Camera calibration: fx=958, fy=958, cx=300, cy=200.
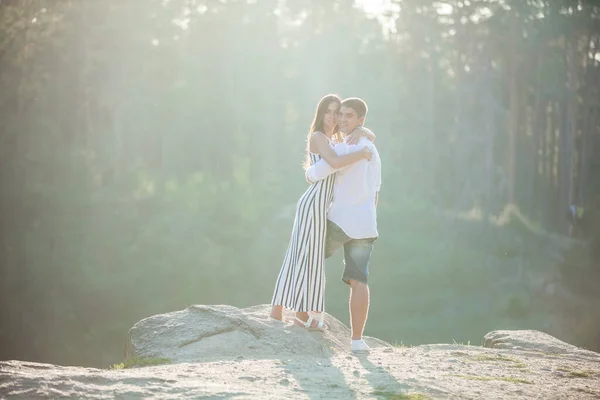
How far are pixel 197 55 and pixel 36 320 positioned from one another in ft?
51.6

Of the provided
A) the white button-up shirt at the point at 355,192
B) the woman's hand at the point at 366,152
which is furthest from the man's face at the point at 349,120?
the woman's hand at the point at 366,152

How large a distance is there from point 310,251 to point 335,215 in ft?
1.46

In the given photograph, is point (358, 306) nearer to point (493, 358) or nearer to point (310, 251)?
point (310, 251)

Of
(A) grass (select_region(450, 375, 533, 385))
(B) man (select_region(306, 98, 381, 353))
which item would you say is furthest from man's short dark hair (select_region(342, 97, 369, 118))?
(A) grass (select_region(450, 375, 533, 385))

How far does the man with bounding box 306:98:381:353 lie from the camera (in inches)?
318

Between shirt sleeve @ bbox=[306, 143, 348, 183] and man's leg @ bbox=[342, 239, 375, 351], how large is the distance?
63cm

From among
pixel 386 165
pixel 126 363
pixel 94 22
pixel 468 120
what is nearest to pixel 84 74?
pixel 94 22

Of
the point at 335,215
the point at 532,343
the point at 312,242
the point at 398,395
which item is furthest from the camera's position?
the point at 532,343

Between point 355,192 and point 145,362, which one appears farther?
point 355,192

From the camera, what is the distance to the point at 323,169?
822 cm

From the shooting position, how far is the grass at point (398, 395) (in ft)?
18.7

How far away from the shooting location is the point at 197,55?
3850cm

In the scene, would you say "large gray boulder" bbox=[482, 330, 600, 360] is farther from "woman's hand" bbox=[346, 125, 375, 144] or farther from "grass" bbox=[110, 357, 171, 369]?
"grass" bbox=[110, 357, 171, 369]

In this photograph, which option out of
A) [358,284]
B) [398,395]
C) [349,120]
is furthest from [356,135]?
[398,395]
